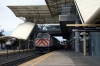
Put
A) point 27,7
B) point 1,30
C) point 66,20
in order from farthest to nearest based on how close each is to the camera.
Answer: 1. point 1,30
2. point 27,7
3. point 66,20

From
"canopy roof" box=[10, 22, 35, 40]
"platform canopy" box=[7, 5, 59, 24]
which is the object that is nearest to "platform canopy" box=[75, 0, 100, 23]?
"platform canopy" box=[7, 5, 59, 24]

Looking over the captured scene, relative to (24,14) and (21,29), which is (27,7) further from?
(21,29)

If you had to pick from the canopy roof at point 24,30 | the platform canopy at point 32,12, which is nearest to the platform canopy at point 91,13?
the platform canopy at point 32,12

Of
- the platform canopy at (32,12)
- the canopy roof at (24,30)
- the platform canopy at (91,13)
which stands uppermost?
the platform canopy at (32,12)

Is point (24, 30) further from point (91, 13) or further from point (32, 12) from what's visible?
point (91, 13)

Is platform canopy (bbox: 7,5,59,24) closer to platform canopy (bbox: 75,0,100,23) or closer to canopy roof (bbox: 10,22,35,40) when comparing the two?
canopy roof (bbox: 10,22,35,40)

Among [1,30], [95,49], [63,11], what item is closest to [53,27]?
[1,30]

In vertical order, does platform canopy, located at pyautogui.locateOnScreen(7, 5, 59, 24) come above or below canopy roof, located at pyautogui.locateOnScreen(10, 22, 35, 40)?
above

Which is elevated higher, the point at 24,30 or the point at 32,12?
the point at 32,12

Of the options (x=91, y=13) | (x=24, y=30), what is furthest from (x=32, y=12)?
(x=91, y=13)

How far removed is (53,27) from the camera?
75.5m

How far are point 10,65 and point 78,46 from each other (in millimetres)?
21794

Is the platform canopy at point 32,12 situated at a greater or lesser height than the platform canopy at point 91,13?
greater

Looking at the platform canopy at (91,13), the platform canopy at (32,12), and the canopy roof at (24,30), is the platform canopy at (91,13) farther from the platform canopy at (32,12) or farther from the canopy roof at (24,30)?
the canopy roof at (24,30)
